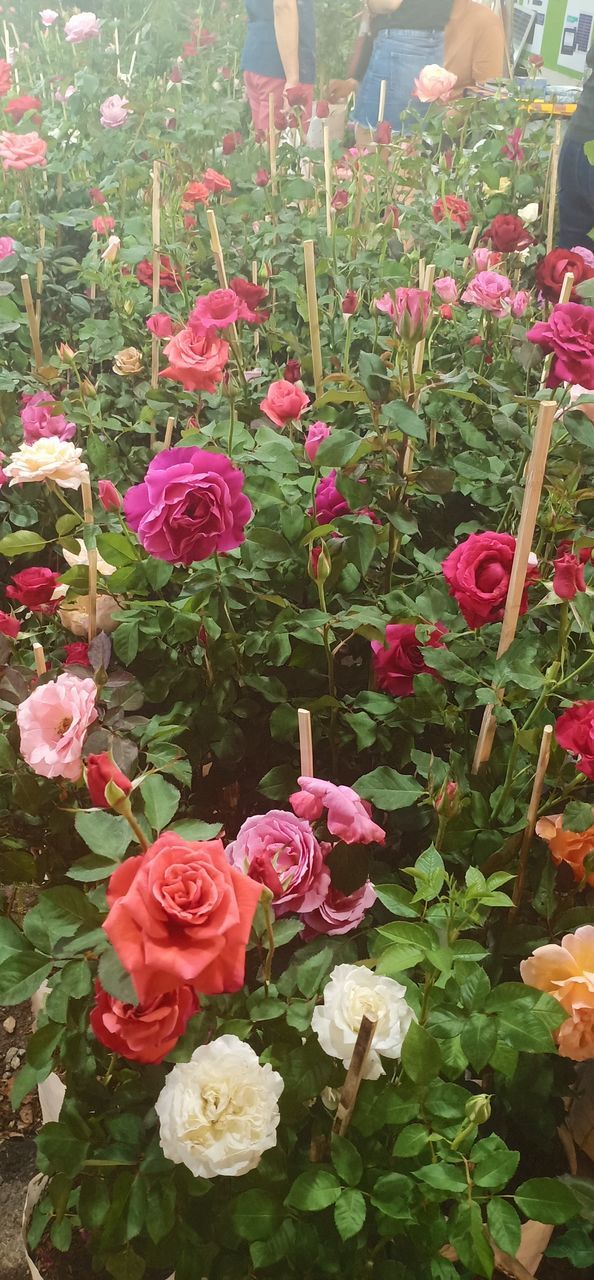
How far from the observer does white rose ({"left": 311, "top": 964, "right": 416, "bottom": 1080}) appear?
0.59m

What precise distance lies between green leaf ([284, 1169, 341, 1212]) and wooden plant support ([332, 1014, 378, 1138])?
0.10ft

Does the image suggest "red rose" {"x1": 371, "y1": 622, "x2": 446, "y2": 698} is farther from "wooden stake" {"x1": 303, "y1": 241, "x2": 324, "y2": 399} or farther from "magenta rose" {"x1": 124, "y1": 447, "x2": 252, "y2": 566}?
"wooden stake" {"x1": 303, "y1": 241, "x2": 324, "y2": 399}

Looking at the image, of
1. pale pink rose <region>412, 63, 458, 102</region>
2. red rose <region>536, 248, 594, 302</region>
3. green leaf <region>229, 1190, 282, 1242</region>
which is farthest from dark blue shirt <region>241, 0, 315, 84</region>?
green leaf <region>229, 1190, 282, 1242</region>

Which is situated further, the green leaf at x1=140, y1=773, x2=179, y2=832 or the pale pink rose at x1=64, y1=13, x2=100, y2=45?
the pale pink rose at x1=64, y1=13, x2=100, y2=45

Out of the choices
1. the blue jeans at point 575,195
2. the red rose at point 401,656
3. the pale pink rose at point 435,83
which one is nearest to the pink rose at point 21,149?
the blue jeans at point 575,195

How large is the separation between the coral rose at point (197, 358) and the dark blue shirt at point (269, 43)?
2.48 m

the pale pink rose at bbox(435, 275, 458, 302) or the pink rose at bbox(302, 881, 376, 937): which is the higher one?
the pale pink rose at bbox(435, 275, 458, 302)

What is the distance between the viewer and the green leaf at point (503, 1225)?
1.76 ft

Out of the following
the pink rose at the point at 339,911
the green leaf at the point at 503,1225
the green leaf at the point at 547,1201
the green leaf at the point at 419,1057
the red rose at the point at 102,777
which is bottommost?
the green leaf at the point at 547,1201

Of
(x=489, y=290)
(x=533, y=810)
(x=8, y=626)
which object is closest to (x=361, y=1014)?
(x=533, y=810)

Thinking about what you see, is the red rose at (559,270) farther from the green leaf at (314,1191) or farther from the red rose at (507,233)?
the green leaf at (314,1191)

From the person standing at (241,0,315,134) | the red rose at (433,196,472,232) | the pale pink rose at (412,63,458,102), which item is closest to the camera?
the red rose at (433,196,472,232)

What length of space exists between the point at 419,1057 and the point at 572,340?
2.18ft

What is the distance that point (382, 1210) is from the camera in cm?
57
